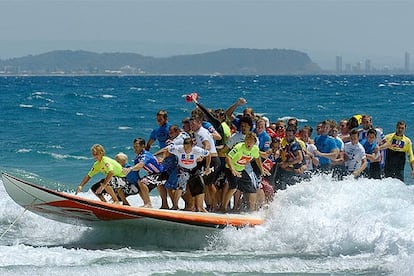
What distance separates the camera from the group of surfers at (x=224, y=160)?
12297 millimetres

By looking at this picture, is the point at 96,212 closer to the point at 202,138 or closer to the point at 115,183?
the point at 115,183

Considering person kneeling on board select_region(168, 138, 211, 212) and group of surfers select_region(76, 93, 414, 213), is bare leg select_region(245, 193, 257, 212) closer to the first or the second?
group of surfers select_region(76, 93, 414, 213)

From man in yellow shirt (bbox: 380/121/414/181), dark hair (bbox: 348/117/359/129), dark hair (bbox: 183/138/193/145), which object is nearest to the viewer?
dark hair (bbox: 183/138/193/145)

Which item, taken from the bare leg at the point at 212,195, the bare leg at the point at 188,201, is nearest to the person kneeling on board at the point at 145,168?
the bare leg at the point at 188,201

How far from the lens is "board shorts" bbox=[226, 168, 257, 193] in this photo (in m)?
12.7

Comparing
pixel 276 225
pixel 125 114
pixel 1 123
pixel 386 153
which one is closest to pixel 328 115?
pixel 125 114

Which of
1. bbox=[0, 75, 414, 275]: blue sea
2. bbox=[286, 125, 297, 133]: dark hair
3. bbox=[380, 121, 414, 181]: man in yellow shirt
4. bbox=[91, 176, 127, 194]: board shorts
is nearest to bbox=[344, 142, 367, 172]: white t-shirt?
bbox=[0, 75, 414, 275]: blue sea

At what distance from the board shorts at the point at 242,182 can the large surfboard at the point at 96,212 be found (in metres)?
0.45

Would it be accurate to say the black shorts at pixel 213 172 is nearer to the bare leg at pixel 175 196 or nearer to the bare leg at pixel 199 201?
the bare leg at pixel 199 201

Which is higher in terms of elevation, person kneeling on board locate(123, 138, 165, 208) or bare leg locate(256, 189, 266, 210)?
person kneeling on board locate(123, 138, 165, 208)

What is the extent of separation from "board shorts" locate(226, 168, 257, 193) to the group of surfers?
0.02 meters

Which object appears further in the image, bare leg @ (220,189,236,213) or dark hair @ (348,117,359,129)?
dark hair @ (348,117,359,129)

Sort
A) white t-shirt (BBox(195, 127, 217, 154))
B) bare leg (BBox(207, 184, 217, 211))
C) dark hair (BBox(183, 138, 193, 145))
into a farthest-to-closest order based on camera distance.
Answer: bare leg (BBox(207, 184, 217, 211)) → white t-shirt (BBox(195, 127, 217, 154)) → dark hair (BBox(183, 138, 193, 145))

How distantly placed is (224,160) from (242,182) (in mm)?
485
